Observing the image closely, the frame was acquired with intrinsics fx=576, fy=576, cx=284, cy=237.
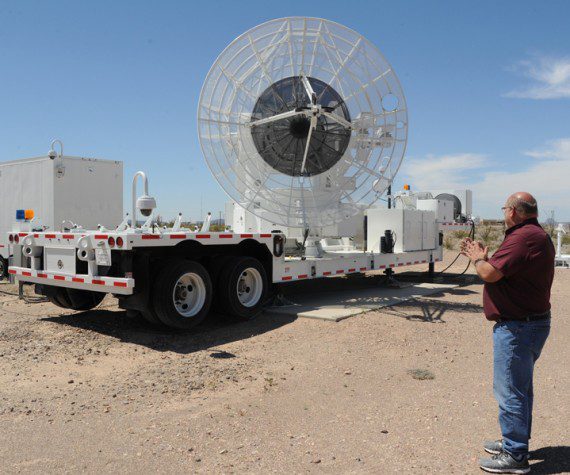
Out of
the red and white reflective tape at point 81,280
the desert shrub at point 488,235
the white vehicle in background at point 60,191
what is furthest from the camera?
the desert shrub at point 488,235

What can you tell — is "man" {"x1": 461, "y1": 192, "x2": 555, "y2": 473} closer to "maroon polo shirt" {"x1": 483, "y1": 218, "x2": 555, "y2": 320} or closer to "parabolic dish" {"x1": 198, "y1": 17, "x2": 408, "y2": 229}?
"maroon polo shirt" {"x1": 483, "y1": 218, "x2": 555, "y2": 320}

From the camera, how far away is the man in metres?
3.58

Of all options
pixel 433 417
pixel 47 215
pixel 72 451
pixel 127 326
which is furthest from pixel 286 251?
pixel 72 451

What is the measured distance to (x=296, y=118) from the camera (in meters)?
9.45

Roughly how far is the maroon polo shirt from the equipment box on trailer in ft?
32.6

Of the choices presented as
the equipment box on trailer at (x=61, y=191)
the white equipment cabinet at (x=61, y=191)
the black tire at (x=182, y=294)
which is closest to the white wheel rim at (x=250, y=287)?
the black tire at (x=182, y=294)

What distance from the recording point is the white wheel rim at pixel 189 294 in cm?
775

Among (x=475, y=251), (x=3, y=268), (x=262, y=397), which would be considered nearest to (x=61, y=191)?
(x=3, y=268)

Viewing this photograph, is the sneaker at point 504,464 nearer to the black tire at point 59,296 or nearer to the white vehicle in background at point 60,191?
the black tire at point 59,296

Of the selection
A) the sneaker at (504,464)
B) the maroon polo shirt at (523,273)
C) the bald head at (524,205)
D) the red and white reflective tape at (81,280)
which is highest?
the bald head at (524,205)

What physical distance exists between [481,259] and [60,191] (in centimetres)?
1014

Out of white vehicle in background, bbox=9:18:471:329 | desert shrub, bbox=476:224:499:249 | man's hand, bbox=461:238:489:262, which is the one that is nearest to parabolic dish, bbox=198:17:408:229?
white vehicle in background, bbox=9:18:471:329

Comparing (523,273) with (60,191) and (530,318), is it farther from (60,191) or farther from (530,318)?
(60,191)

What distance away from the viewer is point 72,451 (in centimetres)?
394
